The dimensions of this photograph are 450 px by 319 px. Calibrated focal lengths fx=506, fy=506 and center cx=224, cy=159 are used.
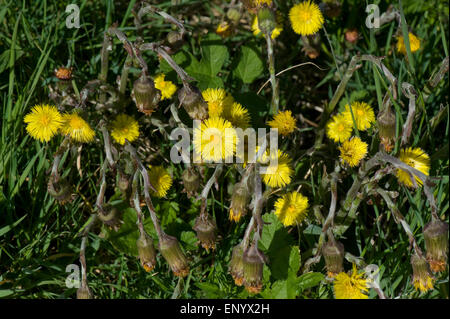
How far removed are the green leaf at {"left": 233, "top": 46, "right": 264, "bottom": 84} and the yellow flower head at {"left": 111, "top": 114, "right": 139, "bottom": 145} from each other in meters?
0.58

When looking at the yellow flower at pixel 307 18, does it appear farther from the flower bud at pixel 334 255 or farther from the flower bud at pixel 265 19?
the flower bud at pixel 334 255

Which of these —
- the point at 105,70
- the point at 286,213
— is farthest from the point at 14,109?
the point at 286,213

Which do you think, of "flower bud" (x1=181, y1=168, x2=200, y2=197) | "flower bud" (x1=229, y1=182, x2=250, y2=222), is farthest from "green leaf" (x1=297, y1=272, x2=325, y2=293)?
"flower bud" (x1=181, y1=168, x2=200, y2=197)

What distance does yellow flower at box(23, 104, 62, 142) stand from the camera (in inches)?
80.9

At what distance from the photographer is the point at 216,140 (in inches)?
75.6

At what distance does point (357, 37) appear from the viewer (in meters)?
2.73

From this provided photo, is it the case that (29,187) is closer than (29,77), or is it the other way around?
(29,187)

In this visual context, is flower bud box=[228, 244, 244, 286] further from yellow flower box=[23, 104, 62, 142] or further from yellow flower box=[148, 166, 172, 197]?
yellow flower box=[23, 104, 62, 142]

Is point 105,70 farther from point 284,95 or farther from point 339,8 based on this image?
point 339,8

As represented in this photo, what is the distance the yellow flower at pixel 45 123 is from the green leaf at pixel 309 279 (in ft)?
3.88

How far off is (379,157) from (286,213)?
18.3 inches

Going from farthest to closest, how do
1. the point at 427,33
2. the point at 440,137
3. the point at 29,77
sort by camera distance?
the point at 427,33
the point at 440,137
the point at 29,77

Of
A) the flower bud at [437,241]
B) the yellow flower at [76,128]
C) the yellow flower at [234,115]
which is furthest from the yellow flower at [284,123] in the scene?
the yellow flower at [76,128]

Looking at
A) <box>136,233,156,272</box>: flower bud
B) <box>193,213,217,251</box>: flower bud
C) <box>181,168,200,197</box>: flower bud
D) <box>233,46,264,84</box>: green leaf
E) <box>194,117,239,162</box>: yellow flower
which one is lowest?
<box>136,233,156,272</box>: flower bud
